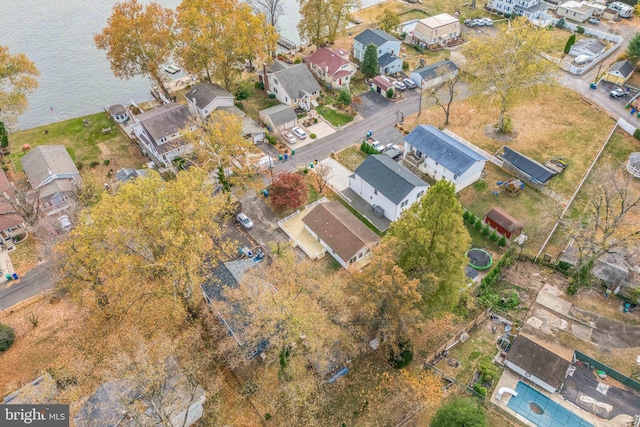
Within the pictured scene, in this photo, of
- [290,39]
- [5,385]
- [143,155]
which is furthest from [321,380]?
[290,39]

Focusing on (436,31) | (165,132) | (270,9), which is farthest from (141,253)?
(436,31)

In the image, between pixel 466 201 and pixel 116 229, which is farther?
pixel 466 201

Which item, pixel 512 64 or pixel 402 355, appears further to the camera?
pixel 512 64

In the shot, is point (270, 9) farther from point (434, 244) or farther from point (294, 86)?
point (434, 244)

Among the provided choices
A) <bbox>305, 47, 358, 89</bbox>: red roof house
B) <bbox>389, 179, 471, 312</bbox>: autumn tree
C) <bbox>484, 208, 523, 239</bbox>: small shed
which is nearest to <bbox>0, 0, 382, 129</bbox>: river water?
<bbox>305, 47, 358, 89</bbox>: red roof house

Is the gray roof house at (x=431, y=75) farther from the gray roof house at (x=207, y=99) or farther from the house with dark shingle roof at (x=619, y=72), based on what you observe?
the gray roof house at (x=207, y=99)

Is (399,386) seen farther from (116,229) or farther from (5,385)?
(5,385)

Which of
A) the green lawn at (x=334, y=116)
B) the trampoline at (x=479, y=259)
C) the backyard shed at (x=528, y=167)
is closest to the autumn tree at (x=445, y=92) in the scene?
the backyard shed at (x=528, y=167)
